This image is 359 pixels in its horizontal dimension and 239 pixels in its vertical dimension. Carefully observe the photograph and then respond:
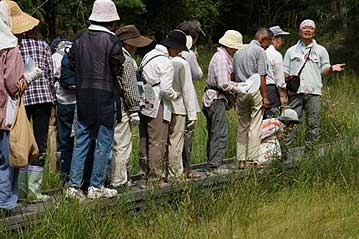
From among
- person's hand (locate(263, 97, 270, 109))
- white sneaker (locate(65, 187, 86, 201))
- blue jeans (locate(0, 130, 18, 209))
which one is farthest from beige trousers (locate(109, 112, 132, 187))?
person's hand (locate(263, 97, 270, 109))

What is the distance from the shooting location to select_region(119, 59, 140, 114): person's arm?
6453mm

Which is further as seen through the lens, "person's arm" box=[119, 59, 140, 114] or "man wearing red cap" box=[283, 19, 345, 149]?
"man wearing red cap" box=[283, 19, 345, 149]

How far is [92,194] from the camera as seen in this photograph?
628cm

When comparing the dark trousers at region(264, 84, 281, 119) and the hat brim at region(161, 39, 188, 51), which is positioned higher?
the hat brim at region(161, 39, 188, 51)

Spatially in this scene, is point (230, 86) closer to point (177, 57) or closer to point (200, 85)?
point (177, 57)

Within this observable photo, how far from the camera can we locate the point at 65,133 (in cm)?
748

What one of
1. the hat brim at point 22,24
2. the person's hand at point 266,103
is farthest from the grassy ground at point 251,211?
the hat brim at point 22,24

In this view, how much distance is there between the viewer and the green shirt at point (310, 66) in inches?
371

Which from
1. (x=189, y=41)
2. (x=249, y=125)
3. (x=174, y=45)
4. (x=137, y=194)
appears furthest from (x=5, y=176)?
(x=249, y=125)

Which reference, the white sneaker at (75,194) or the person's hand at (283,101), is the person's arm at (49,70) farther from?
the person's hand at (283,101)

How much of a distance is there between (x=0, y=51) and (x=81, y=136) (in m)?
1.20

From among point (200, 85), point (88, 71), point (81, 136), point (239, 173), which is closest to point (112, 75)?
point (88, 71)

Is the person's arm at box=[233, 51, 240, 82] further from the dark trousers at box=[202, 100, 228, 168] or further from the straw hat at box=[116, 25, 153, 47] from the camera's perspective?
the straw hat at box=[116, 25, 153, 47]

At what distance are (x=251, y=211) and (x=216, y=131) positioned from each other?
1.65m
